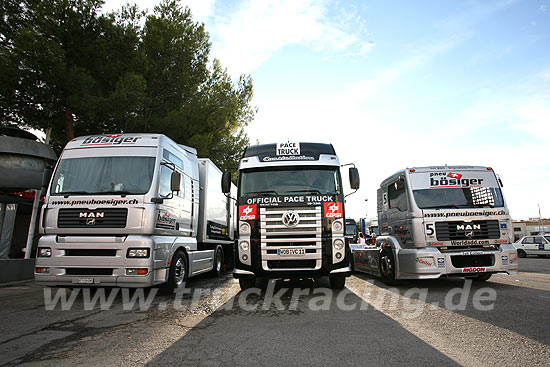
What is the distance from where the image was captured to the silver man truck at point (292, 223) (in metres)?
6.37

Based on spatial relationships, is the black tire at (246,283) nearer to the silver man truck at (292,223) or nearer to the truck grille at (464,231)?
the silver man truck at (292,223)

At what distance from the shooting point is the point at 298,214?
253 inches

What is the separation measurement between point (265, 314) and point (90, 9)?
41.9 ft

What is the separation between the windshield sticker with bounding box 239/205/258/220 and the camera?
6.57m

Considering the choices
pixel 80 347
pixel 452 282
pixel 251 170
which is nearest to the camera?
pixel 80 347

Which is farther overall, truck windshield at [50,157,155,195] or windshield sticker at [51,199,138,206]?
truck windshield at [50,157,155,195]

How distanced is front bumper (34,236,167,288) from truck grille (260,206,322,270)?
2.08m

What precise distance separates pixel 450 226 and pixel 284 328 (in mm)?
4489

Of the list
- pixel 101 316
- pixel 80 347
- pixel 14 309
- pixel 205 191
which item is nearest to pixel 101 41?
pixel 205 191

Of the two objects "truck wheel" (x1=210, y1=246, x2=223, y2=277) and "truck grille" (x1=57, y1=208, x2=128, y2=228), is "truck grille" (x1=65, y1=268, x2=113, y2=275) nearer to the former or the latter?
"truck grille" (x1=57, y1=208, x2=128, y2=228)

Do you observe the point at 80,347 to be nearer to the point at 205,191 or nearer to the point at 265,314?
the point at 265,314

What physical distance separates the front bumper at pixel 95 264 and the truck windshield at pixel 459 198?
220 inches

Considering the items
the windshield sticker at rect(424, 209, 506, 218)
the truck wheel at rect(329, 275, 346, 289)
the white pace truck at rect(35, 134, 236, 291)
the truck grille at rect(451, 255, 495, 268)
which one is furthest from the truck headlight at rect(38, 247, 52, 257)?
the truck grille at rect(451, 255, 495, 268)

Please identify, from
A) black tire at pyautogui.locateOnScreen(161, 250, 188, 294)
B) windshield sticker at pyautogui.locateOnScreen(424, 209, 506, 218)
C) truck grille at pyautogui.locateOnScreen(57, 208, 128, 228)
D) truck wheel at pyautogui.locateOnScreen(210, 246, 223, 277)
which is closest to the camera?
truck grille at pyautogui.locateOnScreen(57, 208, 128, 228)
